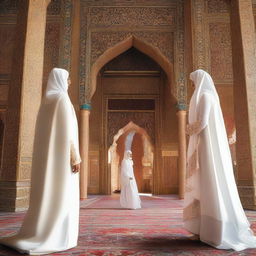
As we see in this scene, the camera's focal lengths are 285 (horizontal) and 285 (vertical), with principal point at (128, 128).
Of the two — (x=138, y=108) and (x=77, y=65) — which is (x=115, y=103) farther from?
(x=77, y=65)

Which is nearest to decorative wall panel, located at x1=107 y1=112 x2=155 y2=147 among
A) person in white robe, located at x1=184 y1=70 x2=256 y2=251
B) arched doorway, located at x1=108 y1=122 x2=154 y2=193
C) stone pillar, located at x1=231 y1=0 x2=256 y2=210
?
arched doorway, located at x1=108 y1=122 x2=154 y2=193

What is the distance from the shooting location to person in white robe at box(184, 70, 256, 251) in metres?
2.15

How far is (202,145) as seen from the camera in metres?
2.38

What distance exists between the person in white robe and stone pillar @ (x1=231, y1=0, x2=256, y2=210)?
2.51 metres

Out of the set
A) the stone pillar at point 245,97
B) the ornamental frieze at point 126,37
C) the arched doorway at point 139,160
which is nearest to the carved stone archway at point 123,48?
the ornamental frieze at point 126,37

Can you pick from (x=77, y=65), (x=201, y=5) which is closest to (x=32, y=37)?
(x=77, y=65)

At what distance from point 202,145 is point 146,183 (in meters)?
11.9

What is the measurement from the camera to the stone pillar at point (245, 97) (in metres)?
4.63

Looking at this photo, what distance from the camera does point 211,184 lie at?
2256 mm

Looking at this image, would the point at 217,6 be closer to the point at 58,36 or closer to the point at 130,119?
the point at 58,36

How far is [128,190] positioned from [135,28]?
4.76m

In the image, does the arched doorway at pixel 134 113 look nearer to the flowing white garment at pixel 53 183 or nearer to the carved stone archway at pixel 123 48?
the carved stone archway at pixel 123 48

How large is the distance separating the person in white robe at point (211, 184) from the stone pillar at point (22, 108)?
2993 millimetres

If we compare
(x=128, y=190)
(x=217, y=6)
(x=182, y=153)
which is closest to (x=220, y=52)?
(x=217, y=6)
